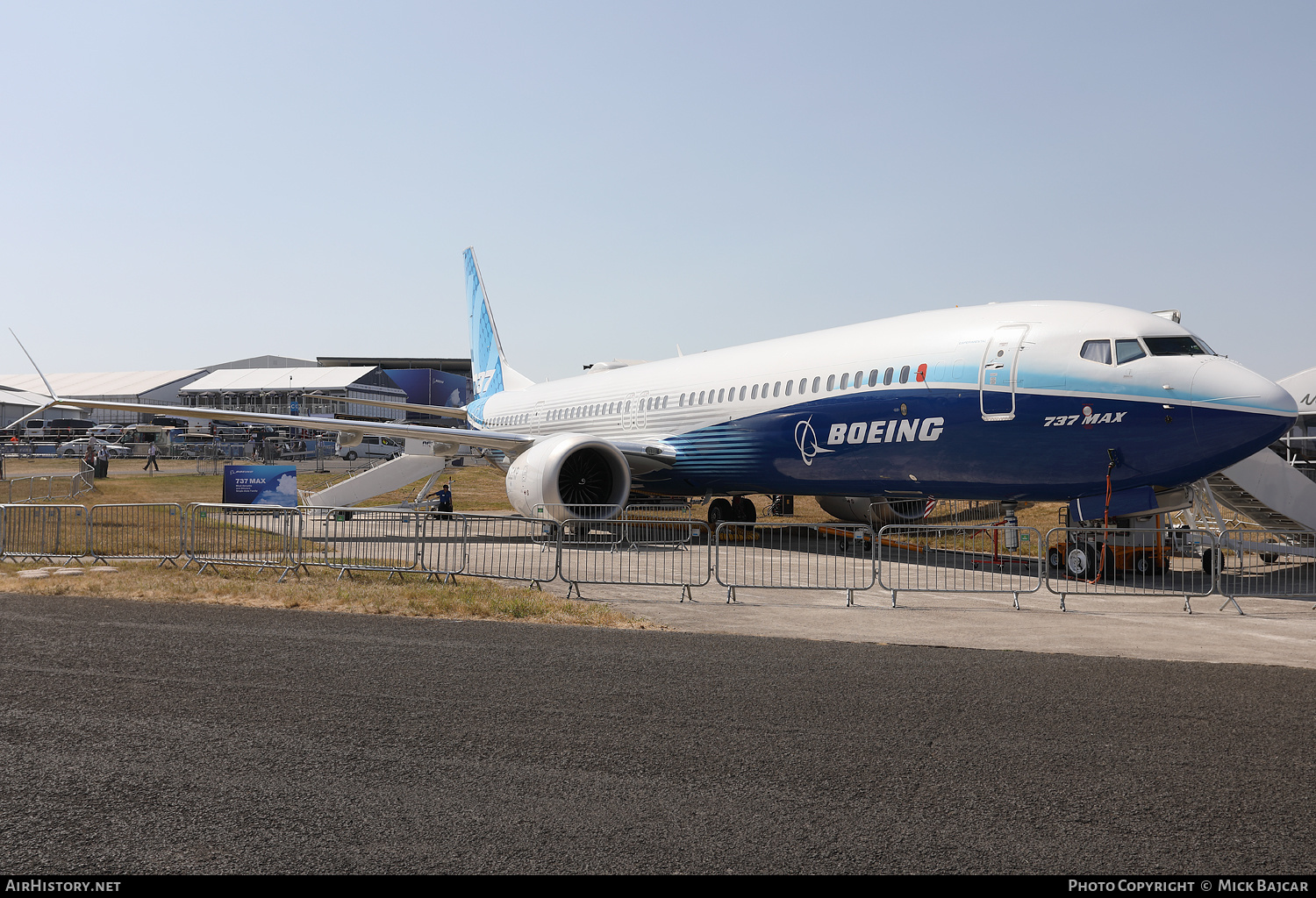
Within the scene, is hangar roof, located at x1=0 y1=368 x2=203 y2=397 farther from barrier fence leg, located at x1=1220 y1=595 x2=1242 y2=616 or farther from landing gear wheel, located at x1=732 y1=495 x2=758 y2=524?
barrier fence leg, located at x1=1220 y1=595 x2=1242 y2=616

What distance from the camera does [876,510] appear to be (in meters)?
19.8

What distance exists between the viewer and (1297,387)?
83.6ft

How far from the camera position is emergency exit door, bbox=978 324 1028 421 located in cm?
1257

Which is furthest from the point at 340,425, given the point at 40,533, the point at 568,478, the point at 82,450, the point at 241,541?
the point at 82,450

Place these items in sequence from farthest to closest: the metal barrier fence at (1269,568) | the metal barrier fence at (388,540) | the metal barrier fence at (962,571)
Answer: the metal barrier fence at (388,540), the metal barrier fence at (1269,568), the metal barrier fence at (962,571)

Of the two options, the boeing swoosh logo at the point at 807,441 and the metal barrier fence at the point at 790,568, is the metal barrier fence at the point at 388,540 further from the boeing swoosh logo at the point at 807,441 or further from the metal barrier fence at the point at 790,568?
the boeing swoosh logo at the point at 807,441

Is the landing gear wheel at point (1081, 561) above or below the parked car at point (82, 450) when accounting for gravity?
below

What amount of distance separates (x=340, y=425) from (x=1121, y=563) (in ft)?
49.1

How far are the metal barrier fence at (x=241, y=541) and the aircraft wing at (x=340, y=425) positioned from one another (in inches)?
90.3

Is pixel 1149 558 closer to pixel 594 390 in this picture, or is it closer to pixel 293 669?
pixel 293 669

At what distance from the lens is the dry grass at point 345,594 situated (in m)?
9.73

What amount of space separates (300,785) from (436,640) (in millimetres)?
3887

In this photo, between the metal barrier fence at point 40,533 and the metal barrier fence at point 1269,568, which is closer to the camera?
the metal barrier fence at point 1269,568

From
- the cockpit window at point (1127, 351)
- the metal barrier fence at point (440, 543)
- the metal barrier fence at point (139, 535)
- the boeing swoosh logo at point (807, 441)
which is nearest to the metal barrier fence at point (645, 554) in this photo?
the metal barrier fence at point (440, 543)
